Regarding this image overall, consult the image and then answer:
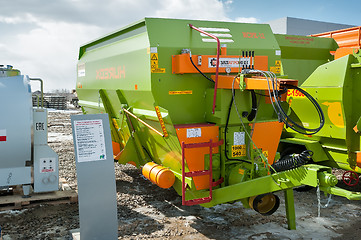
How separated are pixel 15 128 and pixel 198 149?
2.42 metres

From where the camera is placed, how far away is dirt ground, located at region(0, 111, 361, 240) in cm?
433

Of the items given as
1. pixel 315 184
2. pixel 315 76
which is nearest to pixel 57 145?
pixel 315 76

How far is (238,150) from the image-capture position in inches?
178

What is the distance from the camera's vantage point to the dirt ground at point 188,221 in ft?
14.2

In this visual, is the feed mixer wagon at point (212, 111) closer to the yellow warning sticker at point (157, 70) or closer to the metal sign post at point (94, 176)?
the yellow warning sticker at point (157, 70)

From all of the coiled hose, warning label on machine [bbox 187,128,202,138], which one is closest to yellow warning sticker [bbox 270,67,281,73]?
the coiled hose

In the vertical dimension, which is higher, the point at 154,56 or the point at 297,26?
the point at 297,26

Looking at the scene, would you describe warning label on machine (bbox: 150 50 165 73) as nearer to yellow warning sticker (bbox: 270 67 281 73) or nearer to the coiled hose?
yellow warning sticker (bbox: 270 67 281 73)

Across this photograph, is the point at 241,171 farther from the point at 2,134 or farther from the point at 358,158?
the point at 2,134

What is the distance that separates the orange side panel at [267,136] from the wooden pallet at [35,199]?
269 centimetres

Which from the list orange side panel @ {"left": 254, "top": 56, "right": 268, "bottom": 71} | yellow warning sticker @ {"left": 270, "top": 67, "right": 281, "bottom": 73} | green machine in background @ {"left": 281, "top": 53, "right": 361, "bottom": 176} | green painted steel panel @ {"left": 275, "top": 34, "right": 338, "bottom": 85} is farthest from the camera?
green painted steel panel @ {"left": 275, "top": 34, "right": 338, "bottom": 85}

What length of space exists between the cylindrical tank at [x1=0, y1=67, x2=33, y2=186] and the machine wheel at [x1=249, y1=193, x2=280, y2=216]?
301cm

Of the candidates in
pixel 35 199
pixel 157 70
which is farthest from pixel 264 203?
pixel 35 199

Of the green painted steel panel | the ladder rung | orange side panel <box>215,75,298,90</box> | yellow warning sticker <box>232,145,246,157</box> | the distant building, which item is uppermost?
the distant building
